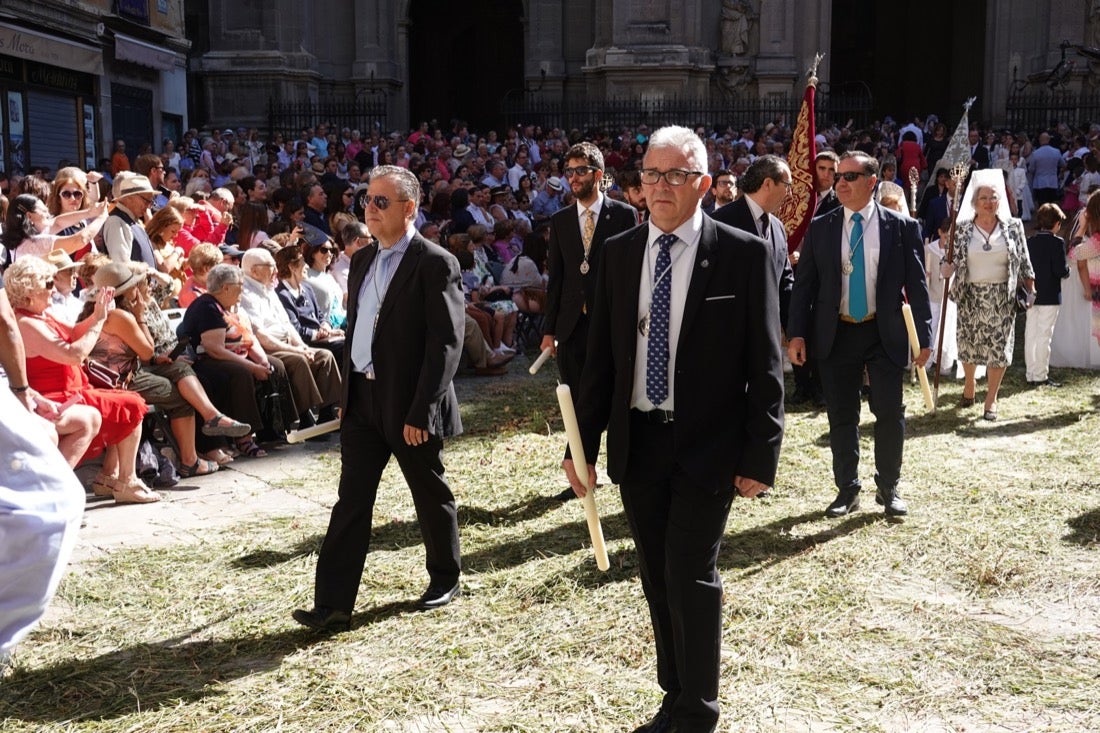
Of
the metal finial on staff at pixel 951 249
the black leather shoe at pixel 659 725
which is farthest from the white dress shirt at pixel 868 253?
the metal finial on staff at pixel 951 249

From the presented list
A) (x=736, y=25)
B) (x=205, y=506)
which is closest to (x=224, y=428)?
(x=205, y=506)

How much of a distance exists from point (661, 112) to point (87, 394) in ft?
72.8

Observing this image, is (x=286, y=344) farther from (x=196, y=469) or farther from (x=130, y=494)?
(x=130, y=494)

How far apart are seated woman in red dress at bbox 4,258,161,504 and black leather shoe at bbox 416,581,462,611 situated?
263cm

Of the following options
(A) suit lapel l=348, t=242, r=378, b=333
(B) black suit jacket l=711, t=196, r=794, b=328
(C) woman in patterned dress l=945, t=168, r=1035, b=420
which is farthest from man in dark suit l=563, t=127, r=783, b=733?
(C) woman in patterned dress l=945, t=168, r=1035, b=420

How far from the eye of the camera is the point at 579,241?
22.7ft

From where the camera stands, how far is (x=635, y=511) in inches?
159

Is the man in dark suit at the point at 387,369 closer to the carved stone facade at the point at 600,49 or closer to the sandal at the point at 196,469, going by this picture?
Answer: the sandal at the point at 196,469

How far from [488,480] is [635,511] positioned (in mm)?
3978

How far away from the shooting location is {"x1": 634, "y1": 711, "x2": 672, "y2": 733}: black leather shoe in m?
4.17

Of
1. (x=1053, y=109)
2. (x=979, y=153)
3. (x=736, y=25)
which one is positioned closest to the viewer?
(x=979, y=153)

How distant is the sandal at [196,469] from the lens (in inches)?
318

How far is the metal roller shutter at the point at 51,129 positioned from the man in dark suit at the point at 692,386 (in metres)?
20.8

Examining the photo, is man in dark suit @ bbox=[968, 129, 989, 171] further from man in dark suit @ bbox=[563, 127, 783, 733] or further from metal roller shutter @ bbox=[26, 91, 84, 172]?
man in dark suit @ bbox=[563, 127, 783, 733]
